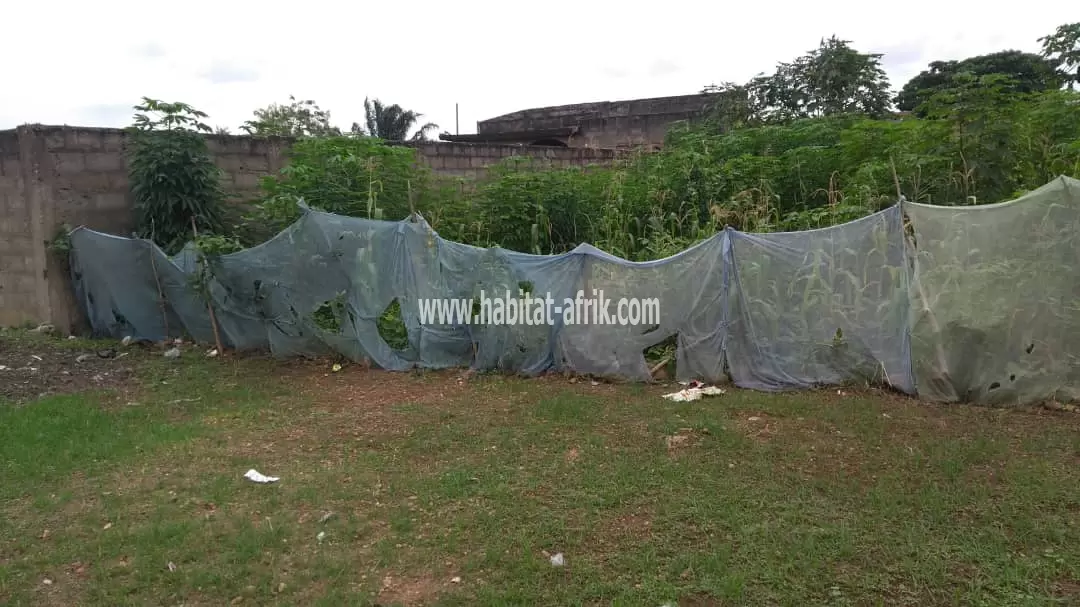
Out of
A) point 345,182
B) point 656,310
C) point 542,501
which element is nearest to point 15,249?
point 345,182

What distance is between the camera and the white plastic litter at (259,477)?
14.0 feet

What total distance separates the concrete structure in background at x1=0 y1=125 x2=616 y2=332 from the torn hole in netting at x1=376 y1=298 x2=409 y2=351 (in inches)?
144

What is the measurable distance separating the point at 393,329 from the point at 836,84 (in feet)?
30.4

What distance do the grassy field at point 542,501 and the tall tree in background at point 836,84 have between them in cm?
824

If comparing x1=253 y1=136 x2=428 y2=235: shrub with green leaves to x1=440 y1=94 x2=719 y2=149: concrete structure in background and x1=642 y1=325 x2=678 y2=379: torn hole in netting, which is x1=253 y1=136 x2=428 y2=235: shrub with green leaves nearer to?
x1=642 y1=325 x2=678 y2=379: torn hole in netting

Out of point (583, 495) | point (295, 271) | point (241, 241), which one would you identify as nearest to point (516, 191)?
point (295, 271)

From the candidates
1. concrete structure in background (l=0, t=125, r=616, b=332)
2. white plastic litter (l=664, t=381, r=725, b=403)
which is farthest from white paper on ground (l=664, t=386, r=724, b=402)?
concrete structure in background (l=0, t=125, r=616, b=332)

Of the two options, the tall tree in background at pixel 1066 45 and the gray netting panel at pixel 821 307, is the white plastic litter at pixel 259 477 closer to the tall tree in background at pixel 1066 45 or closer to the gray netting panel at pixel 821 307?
the gray netting panel at pixel 821 307

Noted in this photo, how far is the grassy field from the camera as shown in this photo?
3.03 metres

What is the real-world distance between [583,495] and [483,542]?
0.71 metres

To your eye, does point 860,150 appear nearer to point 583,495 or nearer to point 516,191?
point 516,191

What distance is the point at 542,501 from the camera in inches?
152

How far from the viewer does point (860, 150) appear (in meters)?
7.96

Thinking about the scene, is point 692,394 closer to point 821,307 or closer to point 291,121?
point 821,307
